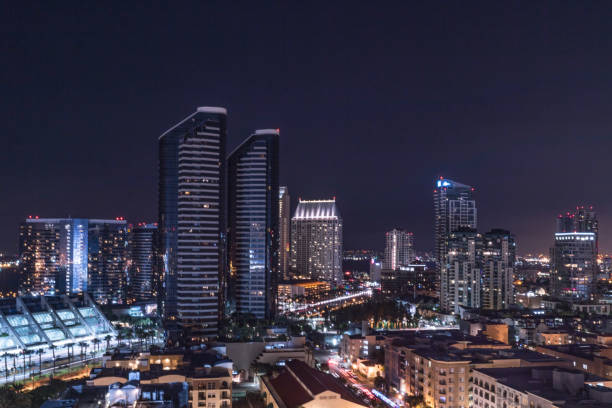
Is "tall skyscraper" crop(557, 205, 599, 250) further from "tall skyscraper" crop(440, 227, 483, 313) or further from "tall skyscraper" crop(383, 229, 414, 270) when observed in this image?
"tall skyscraper" crop(383, 229, 414, 270)

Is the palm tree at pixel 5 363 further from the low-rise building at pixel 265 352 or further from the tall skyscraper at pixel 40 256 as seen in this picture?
the tall skyscraper at pixel 40 256

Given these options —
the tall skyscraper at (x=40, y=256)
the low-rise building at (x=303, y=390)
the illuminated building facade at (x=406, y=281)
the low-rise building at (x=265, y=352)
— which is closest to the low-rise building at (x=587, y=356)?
the low-rise building at (x=303, y=390)

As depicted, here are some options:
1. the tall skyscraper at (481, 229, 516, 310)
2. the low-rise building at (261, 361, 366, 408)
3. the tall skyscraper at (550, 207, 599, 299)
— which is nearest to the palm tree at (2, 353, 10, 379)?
the low-rise building at (261, 361, 366, 408)

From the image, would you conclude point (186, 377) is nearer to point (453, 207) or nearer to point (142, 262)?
point (142, 262)

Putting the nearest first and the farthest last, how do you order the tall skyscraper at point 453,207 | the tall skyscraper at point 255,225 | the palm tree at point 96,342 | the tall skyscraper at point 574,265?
the palm tree at point 96,342, the tall skyscraper at point 255,225, the tall skyscraper at point 574,265, the tall skyscraper at point 453,207

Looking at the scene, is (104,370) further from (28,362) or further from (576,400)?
(576,400)
